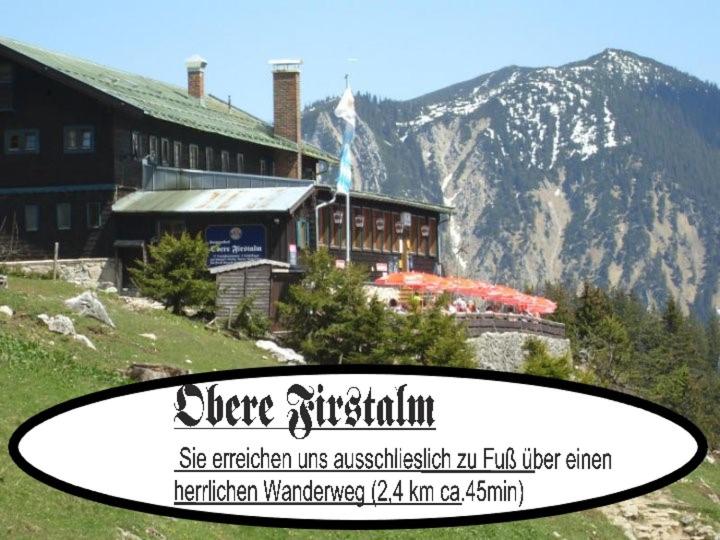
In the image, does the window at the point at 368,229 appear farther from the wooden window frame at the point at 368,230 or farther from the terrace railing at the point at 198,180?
the terrace railing at the point at 198,180

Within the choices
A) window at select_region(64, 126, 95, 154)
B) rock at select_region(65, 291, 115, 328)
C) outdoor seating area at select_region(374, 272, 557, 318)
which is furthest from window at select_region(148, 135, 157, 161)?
rock at select_region(65, 291, 115, 328)

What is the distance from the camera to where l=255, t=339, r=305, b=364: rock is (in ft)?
138

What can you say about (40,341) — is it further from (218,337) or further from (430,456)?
(430,456)

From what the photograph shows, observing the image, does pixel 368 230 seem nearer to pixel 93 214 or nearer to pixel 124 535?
pixel 93 214

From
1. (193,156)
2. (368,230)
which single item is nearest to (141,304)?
(193,156)

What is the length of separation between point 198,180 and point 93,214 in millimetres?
4788

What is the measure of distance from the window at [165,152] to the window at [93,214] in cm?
378

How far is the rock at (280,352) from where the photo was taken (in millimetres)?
42188

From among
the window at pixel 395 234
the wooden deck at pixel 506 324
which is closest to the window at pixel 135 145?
the wooden deck at pixel 506 324

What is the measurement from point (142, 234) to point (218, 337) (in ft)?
45.8

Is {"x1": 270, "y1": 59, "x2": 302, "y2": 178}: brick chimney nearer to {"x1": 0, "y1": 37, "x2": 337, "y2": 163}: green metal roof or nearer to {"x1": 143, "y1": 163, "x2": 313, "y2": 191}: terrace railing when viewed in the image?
{"x1": 0, "y1": 37, "x2": 337, "y2": 163}: green metal roof

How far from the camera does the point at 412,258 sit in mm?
72750

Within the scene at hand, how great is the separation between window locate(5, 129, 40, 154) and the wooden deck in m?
17.4

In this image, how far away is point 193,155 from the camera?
2437 inches
